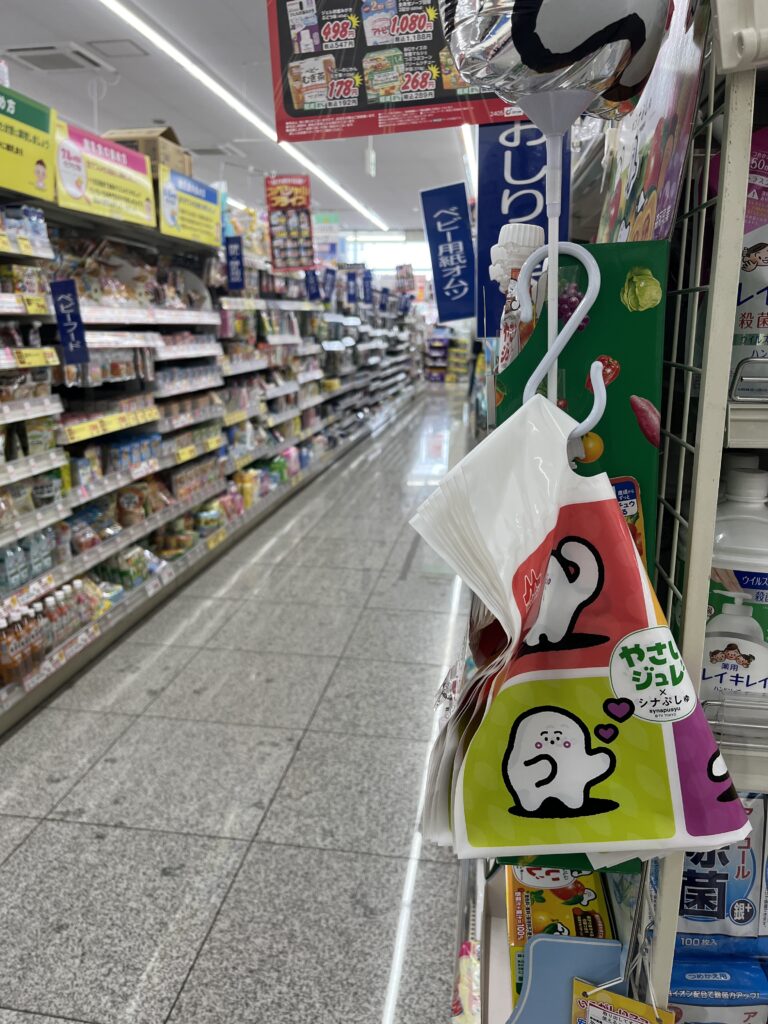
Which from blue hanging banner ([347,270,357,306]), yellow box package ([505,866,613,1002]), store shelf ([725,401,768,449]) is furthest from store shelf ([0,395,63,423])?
blue hanging banner ([347,270,357,306])

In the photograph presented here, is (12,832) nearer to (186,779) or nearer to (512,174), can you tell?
(186,779)

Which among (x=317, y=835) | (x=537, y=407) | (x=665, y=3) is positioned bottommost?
(x=317, y=835)

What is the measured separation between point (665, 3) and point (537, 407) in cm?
45

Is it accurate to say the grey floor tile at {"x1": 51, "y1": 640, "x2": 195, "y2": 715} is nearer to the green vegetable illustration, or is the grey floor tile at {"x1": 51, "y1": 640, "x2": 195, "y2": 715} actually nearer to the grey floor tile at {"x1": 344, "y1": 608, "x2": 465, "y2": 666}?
the grey floor tile at {"x1": 344, "y1": 608, "x2": 465, "y2": 666}

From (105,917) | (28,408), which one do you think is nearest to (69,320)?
(28,408)

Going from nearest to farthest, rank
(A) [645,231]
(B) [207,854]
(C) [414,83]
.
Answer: (A) [645,231]
(C) [414,83]
(B) [207,854]

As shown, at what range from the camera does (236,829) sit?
2355 mm

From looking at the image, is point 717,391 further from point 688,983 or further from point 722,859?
point 688,983

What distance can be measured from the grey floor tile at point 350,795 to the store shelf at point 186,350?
2.41m

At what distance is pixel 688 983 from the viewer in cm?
100

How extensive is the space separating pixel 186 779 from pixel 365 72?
224 cm

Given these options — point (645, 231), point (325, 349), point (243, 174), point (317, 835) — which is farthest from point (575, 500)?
point (243, 174)

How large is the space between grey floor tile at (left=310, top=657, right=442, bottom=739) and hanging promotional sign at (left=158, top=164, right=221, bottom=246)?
2.57 meters

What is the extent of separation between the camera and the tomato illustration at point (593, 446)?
2.75 ft
